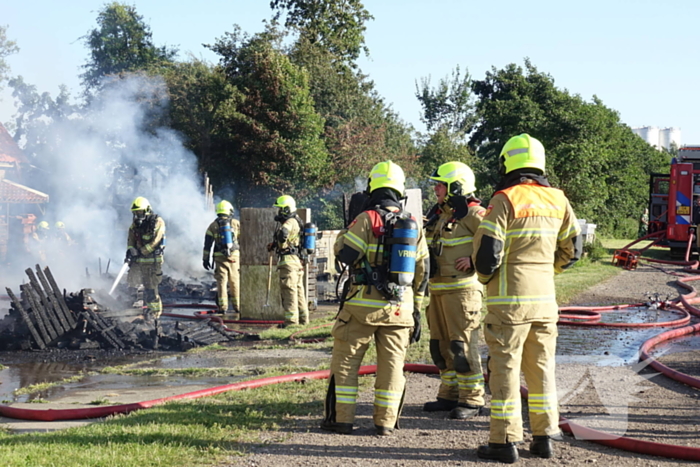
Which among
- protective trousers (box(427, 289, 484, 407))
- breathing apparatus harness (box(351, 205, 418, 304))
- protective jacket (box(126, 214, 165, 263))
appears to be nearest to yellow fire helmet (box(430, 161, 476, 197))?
breathing apparatus harness (box(351, 205, 418, 304))

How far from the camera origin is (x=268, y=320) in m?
12.2

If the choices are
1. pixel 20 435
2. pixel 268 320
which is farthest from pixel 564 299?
pixel 20 435

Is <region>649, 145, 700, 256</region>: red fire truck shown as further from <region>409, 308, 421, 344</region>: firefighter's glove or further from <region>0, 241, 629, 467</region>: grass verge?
<region>409, 308, 421, 344</region>: firefighter's glove

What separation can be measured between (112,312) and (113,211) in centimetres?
1763

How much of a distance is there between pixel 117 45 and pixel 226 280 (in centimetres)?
3572

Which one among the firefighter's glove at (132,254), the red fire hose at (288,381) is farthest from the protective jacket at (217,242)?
the red fire hose at (288,381)

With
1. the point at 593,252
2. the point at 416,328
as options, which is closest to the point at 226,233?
the point at 416,328

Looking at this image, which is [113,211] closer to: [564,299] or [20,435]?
[564,299]

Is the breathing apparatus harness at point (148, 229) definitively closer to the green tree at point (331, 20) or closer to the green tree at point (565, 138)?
the green tree at point (565, 138)

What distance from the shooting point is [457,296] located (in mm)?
5844

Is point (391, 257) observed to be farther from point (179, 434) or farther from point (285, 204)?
point (285, 204)

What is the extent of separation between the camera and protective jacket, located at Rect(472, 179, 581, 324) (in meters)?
4.66

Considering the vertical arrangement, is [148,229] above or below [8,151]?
below

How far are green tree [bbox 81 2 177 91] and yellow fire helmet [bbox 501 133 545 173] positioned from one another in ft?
138
